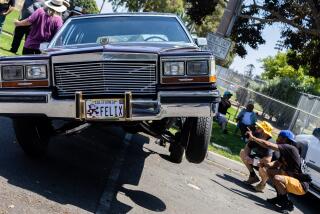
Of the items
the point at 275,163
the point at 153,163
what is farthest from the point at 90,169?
the point at 275,163

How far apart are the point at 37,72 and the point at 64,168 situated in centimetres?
137

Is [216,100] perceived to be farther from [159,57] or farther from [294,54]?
[294,54]

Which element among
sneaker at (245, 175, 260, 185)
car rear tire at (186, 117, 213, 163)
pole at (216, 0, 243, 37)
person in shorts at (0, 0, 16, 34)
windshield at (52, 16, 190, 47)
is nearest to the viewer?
car rear tire at (186, 117, 213, 163)

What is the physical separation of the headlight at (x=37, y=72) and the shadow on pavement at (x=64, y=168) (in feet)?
3.38

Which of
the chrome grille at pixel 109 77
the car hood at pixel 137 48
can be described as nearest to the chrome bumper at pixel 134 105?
the chrome grille at pixel 109 77

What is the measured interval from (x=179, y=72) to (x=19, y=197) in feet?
6.42

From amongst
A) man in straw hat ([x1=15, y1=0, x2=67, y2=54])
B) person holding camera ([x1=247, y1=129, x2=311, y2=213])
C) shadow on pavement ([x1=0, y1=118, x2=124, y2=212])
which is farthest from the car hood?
man in straw hat ([x1=15, y1=0, x2=67, y2=54])

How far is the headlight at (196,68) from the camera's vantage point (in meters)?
5.18

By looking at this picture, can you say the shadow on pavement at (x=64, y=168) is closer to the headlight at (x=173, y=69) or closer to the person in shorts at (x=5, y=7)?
the headlight at (x=173, y=69)

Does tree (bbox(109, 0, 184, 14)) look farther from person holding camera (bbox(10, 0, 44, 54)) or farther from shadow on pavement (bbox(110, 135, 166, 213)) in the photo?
shadow on pavement (bbox(110, 135, 166, 213))

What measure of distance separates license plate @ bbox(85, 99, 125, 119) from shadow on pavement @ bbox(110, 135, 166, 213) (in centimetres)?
91

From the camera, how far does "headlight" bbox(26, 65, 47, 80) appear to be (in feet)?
17.1

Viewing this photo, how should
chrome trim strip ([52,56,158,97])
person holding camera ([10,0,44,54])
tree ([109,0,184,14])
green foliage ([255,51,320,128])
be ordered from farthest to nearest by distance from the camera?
tree ([109,0,184,14]) < green foliage ([255,51,320,128]) < person holding camera ([10,0,44,54]) < chrome trim strip ([52,56,158,97])

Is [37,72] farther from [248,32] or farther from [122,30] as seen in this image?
[248,32]
